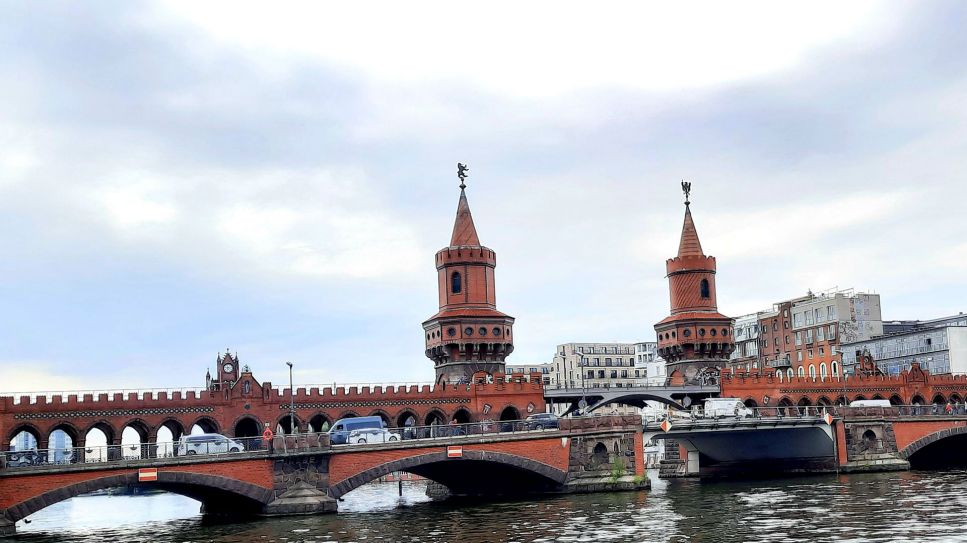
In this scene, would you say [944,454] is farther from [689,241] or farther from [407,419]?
[407,419]

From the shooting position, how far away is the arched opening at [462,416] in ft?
310

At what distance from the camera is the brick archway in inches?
3674

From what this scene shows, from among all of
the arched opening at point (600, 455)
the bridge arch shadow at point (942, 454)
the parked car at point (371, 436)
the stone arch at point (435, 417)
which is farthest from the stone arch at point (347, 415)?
→ the bridge arch shadow at point (942, 454)

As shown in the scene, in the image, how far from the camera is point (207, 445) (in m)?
66.4

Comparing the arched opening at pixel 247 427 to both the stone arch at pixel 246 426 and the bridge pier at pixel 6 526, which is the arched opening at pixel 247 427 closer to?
the stone arch at pixel 246 426

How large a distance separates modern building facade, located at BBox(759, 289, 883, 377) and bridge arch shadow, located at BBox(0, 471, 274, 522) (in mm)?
91733

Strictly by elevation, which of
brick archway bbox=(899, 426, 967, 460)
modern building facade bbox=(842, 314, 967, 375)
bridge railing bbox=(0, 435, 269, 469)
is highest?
modern building facade bbox=(842, 314, 967, 375)

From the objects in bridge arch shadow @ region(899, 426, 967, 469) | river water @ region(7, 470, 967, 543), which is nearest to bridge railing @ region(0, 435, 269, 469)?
river water @ region(7, 470, 967, 543)

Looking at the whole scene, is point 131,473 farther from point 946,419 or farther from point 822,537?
point 946,419

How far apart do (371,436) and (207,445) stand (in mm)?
10818

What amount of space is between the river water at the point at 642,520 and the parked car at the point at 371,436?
4664mm

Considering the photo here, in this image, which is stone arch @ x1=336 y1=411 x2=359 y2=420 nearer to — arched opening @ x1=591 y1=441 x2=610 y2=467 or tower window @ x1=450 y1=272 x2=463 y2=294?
tower window @ x1=450 y1=272 x2=463 y2=294

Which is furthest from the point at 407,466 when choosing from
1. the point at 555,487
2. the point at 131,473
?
the point at 131,473

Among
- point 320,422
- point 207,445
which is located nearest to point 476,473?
point 320,422
